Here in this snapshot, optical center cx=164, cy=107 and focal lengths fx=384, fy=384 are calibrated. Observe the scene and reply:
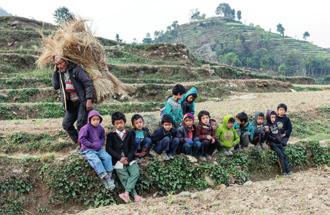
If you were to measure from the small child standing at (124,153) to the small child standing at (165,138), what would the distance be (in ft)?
1.55

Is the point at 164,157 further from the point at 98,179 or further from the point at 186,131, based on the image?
the point at 98,179

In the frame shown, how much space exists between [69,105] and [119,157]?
1114mm

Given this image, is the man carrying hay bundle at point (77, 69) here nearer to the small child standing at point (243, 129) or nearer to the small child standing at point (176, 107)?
the small child standing at point (176, 107)

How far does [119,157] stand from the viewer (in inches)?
221

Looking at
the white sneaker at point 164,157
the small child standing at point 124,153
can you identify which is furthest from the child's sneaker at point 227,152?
the small child standing at point 124,153

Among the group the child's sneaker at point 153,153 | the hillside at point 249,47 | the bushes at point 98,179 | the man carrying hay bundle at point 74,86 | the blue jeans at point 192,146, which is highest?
A: the hillside at point 249,47

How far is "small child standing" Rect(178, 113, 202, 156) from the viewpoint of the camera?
6343 millimetres

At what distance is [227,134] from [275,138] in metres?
1.22

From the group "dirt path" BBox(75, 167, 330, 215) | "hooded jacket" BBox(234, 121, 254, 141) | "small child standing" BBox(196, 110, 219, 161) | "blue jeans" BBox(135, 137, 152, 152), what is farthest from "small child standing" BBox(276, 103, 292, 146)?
"blue jeans" BBox(135, 137, 152, 152)

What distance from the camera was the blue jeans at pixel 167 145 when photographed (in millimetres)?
6098

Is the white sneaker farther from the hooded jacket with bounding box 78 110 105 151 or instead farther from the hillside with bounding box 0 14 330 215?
the hooded jacket with bounding box 78 110 105 151

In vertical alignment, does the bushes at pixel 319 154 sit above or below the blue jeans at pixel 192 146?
below

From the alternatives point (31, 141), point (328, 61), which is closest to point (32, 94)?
point (31, 141)

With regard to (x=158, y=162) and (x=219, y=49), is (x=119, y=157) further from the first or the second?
(x=219, y=49)
